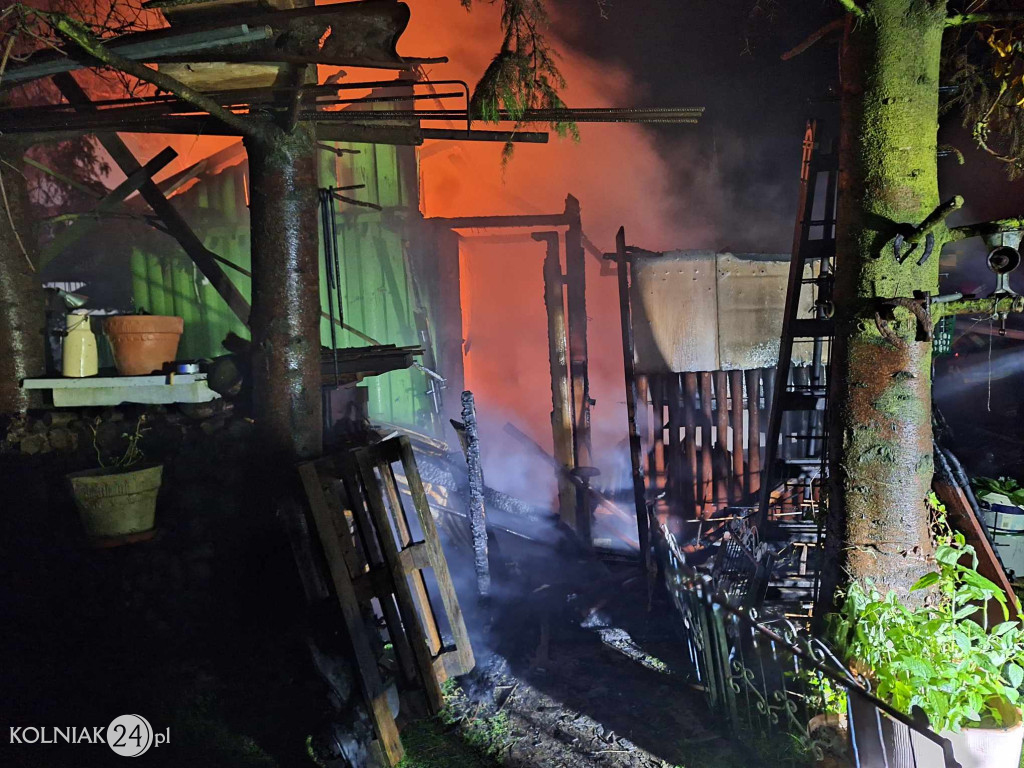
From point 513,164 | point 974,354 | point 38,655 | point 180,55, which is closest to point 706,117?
point 513,164

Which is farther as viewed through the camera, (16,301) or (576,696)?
(16,301)

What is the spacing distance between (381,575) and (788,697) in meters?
3.62

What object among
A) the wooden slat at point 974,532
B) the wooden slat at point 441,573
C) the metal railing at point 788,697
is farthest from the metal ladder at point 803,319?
the wooden slat at point 441,573

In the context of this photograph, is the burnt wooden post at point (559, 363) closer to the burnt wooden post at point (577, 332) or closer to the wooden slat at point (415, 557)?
the burnt wooden post at point (577, 332)

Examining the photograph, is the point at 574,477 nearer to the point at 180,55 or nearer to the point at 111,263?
the point at 180,55

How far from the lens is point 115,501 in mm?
5562

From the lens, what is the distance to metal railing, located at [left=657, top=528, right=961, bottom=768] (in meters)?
3.66

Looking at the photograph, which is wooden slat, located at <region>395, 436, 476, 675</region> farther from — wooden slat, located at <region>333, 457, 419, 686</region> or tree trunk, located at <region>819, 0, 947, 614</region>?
tree trunk, located at <region>819, 0, 947, 614</region>

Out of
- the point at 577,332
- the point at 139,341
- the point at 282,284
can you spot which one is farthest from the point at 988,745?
the point at 577,332

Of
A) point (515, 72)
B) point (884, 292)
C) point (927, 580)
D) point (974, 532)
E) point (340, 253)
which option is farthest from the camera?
point (340, 253)

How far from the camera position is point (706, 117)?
49.0 feet

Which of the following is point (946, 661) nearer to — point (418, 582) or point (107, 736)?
point (418, 582)

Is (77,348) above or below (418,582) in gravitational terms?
above

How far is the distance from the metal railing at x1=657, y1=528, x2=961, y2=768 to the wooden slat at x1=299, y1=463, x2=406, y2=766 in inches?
113
